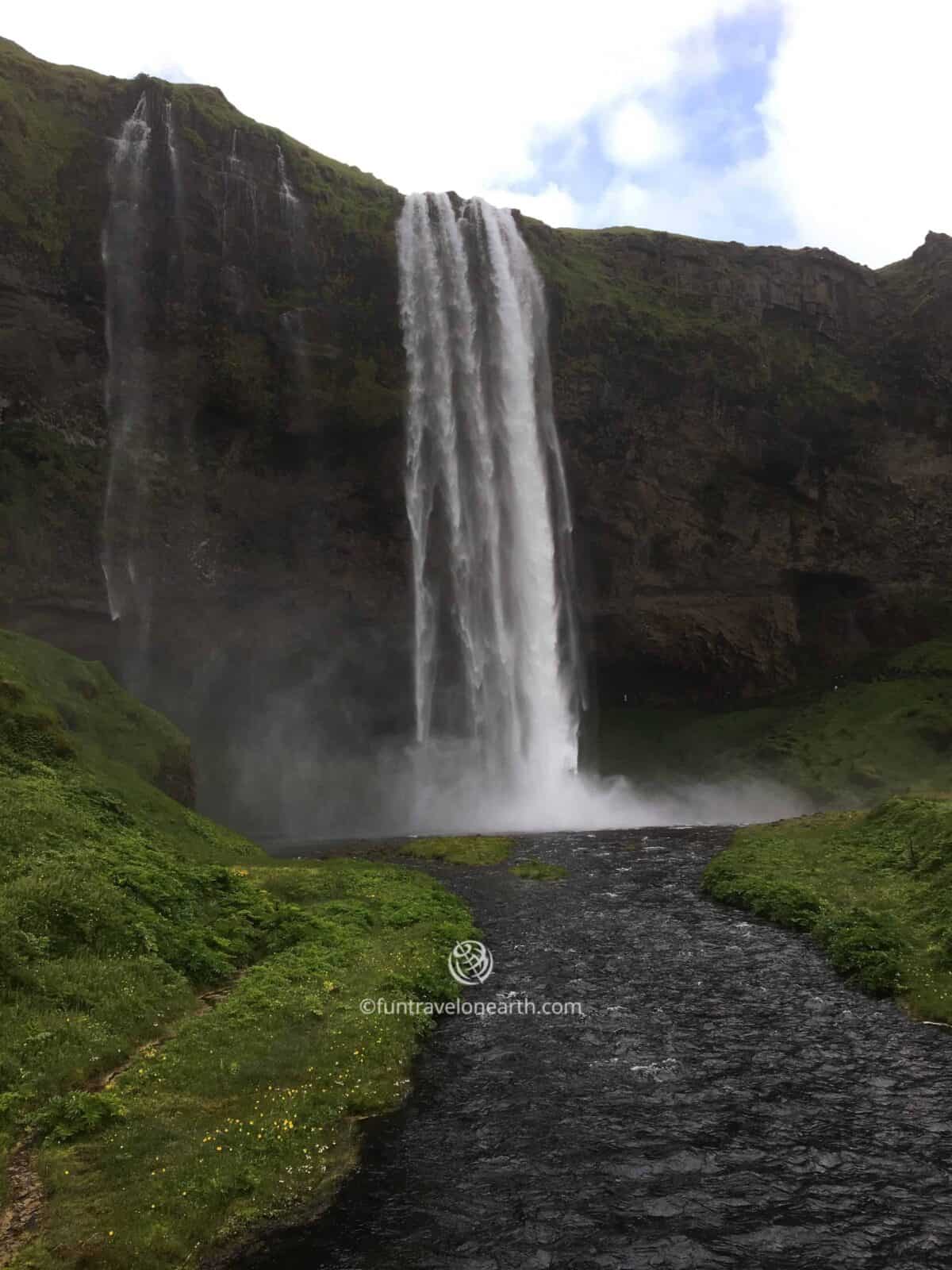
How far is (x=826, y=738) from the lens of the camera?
210ft

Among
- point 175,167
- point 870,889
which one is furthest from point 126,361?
point 870,889

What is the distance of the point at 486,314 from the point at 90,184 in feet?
82.1

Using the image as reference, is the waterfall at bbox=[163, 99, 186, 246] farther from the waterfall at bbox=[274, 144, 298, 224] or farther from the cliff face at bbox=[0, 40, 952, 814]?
the waterfall at bbox=[274, 144, 298, 224]

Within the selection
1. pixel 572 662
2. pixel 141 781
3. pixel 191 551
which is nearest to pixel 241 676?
pixel 191 551

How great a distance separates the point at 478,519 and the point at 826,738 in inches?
1179

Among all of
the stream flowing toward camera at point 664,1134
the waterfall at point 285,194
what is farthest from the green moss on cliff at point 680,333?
the stream flowing toward camera at point 664,1134

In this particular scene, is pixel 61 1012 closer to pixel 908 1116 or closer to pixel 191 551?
pixel 908 1116

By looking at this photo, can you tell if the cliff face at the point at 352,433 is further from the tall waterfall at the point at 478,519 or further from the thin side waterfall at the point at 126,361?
the tall waterfall at the point at 478,519

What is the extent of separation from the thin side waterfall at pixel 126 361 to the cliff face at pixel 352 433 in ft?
1.63

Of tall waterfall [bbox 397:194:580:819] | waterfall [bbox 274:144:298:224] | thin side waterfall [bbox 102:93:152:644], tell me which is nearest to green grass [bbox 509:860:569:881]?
tall waterfall [bbox 397:194:580:819]

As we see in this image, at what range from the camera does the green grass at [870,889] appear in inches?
694

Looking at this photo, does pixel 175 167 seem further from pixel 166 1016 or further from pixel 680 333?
pixel 166 1016

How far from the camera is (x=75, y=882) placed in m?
16.7

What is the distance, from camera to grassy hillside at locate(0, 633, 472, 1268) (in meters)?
9.96
